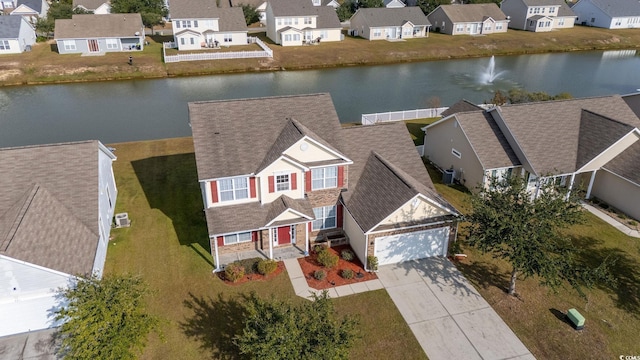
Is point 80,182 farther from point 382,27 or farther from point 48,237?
point 382,27

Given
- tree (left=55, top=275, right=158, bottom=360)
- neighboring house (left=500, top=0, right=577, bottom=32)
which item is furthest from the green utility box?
neighboring house (left=500, top=0, right=577, bottom=32)

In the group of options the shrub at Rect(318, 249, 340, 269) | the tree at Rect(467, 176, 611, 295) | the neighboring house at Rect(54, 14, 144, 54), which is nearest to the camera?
the tree at Rect(467, 176, 611, 295)

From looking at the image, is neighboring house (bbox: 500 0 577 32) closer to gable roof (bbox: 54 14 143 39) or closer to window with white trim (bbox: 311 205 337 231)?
gable roof (bbox: 54 14 143 39)

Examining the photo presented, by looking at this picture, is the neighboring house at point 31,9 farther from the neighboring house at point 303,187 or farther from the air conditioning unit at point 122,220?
the neighboring house at point 303,187

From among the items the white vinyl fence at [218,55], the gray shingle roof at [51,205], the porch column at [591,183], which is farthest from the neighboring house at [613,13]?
the gray shingle roof at [51,205]

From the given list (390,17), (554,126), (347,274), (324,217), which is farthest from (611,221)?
(390,17)

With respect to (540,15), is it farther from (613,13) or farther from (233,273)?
A: (233,273)
